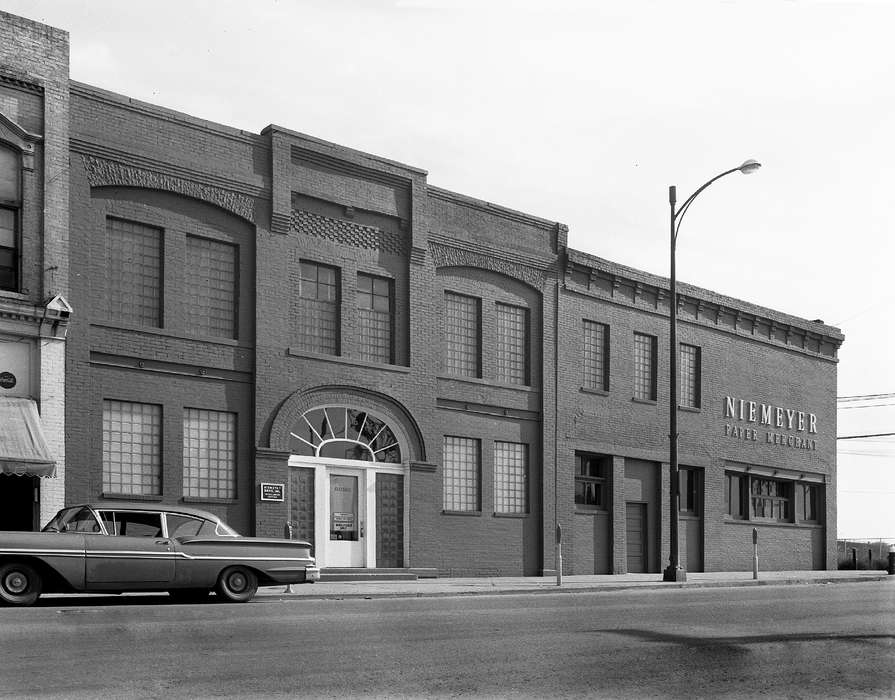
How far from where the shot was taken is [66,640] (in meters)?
11.8

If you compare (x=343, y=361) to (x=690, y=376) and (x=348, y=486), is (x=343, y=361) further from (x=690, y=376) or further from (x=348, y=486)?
(x=690, y=376)

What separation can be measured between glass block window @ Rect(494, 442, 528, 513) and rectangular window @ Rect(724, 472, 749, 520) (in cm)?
1007

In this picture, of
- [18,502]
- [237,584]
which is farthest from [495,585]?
[18,502]

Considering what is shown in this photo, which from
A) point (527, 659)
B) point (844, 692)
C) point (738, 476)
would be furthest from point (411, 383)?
point (844, 692)

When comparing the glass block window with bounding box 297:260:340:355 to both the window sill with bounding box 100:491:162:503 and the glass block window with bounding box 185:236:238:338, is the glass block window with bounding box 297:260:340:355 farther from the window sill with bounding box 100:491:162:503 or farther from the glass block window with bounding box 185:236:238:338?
the window sill with bounding box 100:491:162:503

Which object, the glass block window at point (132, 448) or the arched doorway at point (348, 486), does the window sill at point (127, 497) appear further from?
the arched doorway at point (348, 486)

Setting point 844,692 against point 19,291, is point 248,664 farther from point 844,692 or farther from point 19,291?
point 19,291

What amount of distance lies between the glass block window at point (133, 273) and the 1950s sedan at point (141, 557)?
21.9 feet

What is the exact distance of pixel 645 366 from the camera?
35.4 meters

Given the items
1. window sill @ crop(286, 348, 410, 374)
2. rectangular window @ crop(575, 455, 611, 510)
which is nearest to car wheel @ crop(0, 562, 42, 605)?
window sill @ crop(286, 348, 410, 374)

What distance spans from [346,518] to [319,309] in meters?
4.86

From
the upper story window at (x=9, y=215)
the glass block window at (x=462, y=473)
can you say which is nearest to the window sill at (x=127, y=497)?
the upper story window at (x=9, y=215)

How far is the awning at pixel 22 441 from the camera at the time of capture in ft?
68.3

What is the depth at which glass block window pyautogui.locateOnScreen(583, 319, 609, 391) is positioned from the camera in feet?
109
